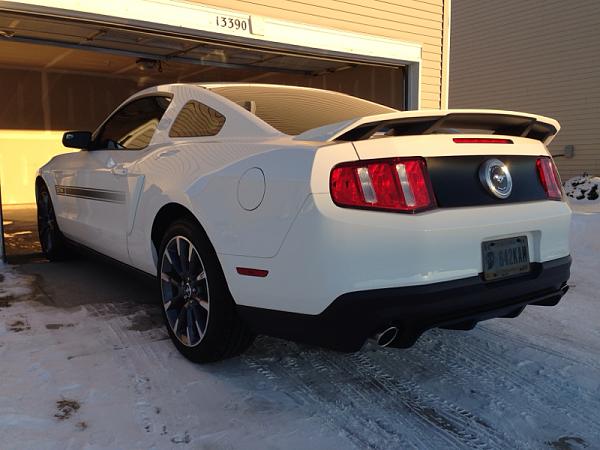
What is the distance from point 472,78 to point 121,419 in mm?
16416

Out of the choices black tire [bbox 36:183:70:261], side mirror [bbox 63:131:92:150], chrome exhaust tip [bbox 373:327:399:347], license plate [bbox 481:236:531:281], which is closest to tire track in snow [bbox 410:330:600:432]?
license plate [bbox 481:236:531:281]

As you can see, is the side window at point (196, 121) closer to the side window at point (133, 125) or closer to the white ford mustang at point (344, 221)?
the white ford mustang at point (344, 221)

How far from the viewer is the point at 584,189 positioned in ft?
40.0

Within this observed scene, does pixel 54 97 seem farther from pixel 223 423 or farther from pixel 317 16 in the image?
pixel 223 423

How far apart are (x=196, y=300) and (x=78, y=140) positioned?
2.30 m

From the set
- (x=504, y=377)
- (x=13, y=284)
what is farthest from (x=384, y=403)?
(x=13, y=284)

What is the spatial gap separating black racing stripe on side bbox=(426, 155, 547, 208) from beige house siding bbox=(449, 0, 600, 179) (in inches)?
517

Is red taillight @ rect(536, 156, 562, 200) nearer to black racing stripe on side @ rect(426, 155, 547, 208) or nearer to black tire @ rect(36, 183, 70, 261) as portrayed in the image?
black racing stripe on side @ rect(426, 155, 547, 208)

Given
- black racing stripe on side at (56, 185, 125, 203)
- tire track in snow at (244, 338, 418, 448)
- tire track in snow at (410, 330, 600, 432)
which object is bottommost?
tire track in snow at (410, 330, 600, 432)

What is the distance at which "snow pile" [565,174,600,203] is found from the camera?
1175cm

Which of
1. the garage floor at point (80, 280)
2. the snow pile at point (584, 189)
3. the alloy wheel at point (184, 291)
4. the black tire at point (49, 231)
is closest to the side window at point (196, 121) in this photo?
the alloy wheel at point (184, 291)

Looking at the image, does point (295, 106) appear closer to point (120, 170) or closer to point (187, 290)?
point (187, 290)

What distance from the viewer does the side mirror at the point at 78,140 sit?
172 inches

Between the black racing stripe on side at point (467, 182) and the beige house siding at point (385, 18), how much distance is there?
4.73 metres
